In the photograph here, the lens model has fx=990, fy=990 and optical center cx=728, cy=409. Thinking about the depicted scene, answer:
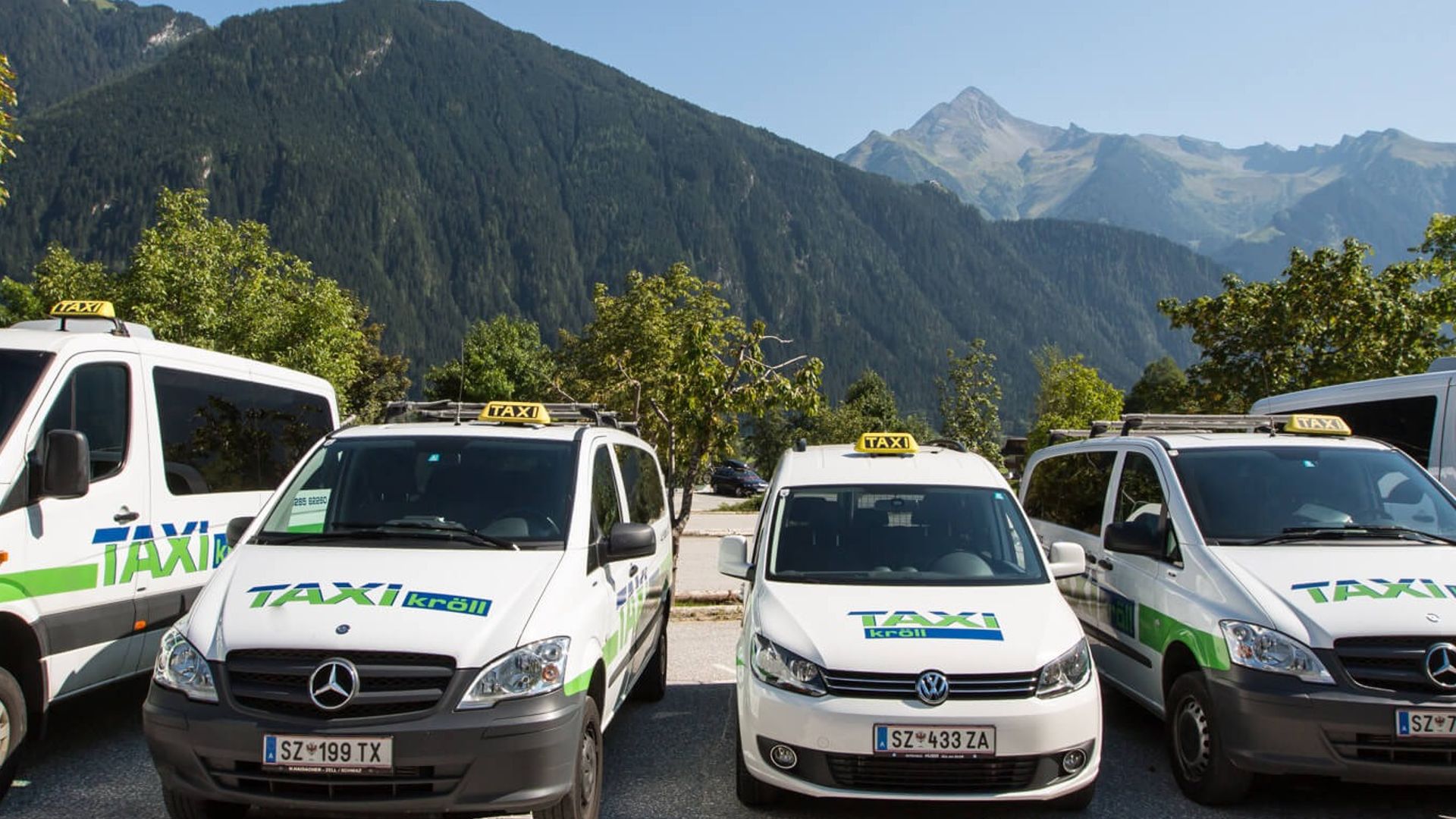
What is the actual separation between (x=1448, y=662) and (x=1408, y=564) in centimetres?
76

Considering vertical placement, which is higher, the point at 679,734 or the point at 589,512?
the point at 589,512

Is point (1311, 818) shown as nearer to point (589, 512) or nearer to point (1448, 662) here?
point (1448, 662)

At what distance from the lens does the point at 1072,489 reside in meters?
7.60

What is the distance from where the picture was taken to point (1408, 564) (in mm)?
4945

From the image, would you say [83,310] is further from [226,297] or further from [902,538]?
[226,297]

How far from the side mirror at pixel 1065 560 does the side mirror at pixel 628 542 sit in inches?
83.8

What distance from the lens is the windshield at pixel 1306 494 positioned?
17.8ft

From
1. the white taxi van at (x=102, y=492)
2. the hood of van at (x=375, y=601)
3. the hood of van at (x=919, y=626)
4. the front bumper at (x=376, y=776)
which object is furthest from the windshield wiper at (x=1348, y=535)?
the white taxi van at (x=102, y=492)

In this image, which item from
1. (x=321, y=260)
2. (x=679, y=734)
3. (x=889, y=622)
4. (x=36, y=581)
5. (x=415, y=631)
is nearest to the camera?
(x=415, y=631)

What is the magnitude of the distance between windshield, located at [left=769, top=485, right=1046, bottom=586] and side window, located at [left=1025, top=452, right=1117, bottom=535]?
5.30 ft

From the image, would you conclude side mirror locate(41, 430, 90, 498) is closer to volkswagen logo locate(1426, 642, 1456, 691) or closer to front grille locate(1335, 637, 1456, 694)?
front grille locate(1335, 637, 1456, 694)

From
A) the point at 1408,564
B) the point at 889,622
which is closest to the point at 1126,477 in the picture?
the point at 1408,564

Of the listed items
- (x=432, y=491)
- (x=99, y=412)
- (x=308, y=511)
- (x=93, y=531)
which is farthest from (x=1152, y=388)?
(x=93, y=531)

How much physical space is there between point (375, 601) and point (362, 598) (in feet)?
0.20
